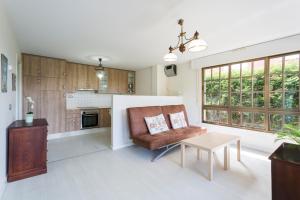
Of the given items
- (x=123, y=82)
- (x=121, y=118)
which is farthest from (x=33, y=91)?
(x=123, y=82)

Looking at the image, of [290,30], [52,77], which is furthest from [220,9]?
[52,77]

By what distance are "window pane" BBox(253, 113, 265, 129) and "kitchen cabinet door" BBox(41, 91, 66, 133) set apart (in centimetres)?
520

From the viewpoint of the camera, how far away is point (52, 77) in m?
4.50

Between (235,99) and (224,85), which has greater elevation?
(224,85)

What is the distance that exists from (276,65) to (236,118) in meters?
1.47

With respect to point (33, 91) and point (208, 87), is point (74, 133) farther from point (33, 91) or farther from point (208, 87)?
point (208, 87)

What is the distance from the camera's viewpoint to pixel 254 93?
3660 mm

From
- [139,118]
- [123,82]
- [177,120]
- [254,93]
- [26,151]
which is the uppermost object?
[123,82]

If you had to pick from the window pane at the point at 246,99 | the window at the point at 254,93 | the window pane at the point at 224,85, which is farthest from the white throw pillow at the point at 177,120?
the window pane at the point at 246,99

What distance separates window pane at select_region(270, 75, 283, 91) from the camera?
328 cm

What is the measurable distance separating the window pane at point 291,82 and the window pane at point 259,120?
29.0 inches

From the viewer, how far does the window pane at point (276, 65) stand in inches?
129

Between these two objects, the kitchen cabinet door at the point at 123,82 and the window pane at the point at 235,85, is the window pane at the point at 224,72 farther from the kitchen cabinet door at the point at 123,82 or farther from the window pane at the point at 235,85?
the kitchen cabinet door at the point at 123,82

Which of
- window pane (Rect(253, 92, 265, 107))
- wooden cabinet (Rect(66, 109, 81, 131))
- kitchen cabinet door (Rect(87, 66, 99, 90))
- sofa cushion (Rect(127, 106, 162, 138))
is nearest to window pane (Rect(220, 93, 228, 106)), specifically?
window pane (Rect(253, 92, 265, 107))
